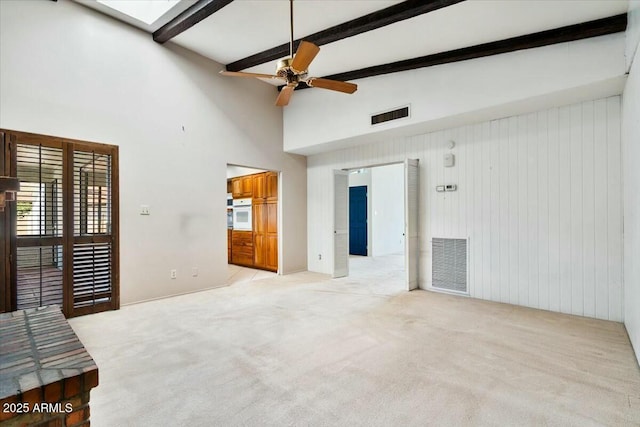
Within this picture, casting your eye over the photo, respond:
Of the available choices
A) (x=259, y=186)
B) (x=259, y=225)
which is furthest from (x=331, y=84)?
(x=259, y=225)

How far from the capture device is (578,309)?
3.65 metres

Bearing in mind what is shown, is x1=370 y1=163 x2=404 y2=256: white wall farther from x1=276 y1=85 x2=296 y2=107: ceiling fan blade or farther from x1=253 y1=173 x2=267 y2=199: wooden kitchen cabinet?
x1=276 y1=85 x2=296 y2=107: ceiling fan blade

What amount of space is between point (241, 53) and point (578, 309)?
553 centimetres

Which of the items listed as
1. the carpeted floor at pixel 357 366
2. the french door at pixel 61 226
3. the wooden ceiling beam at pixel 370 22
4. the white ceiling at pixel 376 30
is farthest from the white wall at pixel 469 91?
the french door at pixel 61 226

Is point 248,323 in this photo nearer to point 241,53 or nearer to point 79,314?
point 79,314

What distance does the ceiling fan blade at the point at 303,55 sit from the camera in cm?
247

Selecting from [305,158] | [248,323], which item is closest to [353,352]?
[248,323]

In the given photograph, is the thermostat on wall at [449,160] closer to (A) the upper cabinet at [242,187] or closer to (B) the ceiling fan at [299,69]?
(B) the ceiling fan at [299,69]

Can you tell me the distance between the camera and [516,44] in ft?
11.2

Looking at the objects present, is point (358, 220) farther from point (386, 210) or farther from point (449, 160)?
point (449, 160)

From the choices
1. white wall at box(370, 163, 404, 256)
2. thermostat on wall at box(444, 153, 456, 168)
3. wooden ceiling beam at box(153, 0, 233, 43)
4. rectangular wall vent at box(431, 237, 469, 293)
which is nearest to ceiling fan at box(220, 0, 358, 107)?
wooden ceiling beam at box(153, 0, 233, 43)

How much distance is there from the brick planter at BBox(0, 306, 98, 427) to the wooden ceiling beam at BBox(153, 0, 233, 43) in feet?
11.2

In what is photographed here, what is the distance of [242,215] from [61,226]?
381 cm

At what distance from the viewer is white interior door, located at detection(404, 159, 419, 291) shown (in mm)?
4832
